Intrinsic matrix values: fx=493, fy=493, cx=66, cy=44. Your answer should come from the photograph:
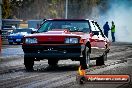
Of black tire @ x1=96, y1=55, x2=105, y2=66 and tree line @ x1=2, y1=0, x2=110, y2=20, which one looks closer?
black tire @ x1=96, y1=55, x2=105, y2=66

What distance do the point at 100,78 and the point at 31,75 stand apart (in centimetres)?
461

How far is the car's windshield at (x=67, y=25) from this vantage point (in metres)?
13.8

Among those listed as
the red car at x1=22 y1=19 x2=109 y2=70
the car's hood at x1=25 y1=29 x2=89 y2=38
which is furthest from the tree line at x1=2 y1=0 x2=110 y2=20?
the red car at x1=22 y1=19 x2=109 y2=70

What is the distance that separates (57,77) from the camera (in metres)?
10.7

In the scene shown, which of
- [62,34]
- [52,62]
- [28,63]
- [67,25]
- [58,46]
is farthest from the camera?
[52,62]

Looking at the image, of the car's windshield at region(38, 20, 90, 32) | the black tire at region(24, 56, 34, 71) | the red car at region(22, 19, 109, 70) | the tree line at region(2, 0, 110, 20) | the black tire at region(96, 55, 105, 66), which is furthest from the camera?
the tree line at region(2, 0, 110, 20)

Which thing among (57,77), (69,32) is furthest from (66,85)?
(69,32)

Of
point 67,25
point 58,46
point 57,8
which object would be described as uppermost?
point 57,8

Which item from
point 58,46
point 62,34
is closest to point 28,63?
point 58,46

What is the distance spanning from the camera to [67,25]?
1394 cm

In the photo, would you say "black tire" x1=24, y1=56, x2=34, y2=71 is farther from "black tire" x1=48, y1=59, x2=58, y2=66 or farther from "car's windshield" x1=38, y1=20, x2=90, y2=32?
"black tire" x1=48, y1=59, x2=58, y2=66

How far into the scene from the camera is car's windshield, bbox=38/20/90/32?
1384cm

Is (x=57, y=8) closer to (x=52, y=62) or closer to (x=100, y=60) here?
(x=52, y=62)

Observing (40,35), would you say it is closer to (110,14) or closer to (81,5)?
(110,14)
